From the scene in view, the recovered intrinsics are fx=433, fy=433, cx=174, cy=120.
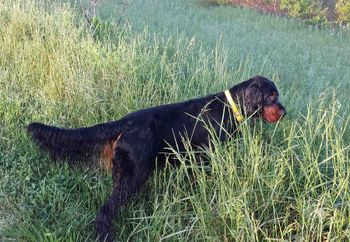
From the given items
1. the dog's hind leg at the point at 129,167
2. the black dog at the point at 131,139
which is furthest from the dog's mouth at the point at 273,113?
the dog's hind leg at the point at 129,167

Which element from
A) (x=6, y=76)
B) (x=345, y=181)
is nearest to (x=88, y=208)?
(x=345, y=181)

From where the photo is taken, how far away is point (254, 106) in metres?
3.71

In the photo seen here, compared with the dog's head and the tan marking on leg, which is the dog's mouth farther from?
the tan marking on leg

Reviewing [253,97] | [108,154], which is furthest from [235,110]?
[108,154]

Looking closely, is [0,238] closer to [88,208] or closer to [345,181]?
[88,208]

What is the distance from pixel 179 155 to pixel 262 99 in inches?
41.4

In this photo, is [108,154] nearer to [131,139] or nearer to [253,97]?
[131,139]

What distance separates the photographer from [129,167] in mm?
3168

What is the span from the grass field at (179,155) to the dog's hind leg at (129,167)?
0.12 metres

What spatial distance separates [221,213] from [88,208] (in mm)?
1142

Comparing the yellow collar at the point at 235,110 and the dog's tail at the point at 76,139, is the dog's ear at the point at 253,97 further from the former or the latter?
the dog's tail at the point at 76,139

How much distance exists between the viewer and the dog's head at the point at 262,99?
3.66 m

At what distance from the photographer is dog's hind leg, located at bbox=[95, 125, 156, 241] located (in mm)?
3107

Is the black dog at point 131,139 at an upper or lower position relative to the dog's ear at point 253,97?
lower
